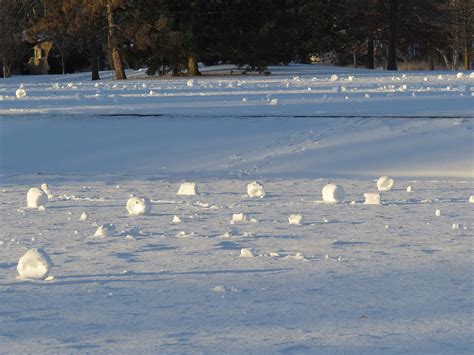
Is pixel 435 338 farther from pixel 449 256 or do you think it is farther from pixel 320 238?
pixel 320 238

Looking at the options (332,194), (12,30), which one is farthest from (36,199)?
(12,30)

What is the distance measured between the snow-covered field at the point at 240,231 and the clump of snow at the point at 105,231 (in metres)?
0.07

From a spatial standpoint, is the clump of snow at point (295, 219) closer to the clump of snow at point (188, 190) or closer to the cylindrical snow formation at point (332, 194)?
the cylindrical snow formation at point (332, 194)

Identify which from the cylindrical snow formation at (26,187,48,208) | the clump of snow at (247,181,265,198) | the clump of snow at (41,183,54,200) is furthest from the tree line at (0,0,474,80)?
the cylindrical snow formation at (26,187,48,208)

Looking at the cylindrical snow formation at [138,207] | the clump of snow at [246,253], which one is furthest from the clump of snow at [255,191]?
the clump of snow at [246,253]

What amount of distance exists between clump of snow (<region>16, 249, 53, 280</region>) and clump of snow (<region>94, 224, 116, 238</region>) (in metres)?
1.63

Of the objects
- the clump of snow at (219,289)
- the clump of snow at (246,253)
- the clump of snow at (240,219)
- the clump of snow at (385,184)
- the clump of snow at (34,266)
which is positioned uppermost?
the clump of snow at (34,266)

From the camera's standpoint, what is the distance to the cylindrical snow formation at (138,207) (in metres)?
8.81

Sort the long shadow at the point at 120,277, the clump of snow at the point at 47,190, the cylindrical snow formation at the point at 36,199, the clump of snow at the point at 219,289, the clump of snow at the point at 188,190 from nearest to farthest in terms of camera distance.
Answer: the clump of snow at the point at 219,289
the long shadow at the point at 120,277
the cylindrical snow formation at the point at 36,199
the clump of snow at the point at 47,190
the clump of snow at the point at 188,190

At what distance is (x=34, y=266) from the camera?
19.3ft

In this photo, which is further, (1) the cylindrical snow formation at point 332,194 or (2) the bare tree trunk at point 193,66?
(2) the bare tree trunk at point 193,66

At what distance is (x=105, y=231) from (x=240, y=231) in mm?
1067

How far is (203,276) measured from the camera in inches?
235

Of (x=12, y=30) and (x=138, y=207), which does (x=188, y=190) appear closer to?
(x=138, y=207)
